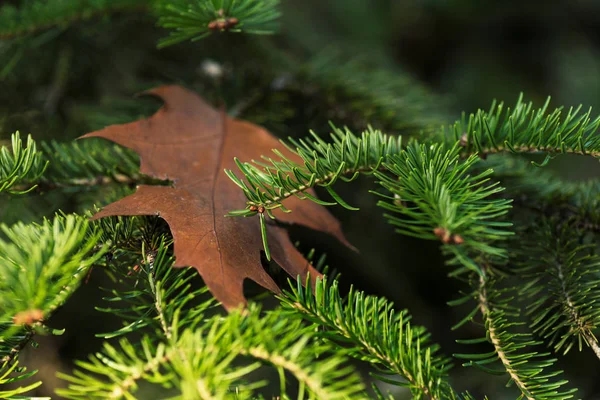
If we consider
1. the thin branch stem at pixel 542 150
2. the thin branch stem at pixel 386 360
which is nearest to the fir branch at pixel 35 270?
the thin branch stem at pixel 386 360

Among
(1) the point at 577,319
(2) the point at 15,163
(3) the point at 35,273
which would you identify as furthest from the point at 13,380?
(1) the point at 577,319

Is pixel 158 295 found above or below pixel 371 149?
below

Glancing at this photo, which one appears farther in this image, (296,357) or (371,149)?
(371,149)

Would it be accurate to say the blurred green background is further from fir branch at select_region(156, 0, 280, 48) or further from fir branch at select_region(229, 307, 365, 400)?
fir branch at select_region(229, 307, 365, 400)

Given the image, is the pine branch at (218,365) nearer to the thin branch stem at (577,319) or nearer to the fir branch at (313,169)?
the fir branch at (313,169)

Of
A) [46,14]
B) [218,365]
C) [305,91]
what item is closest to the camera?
[218,365]

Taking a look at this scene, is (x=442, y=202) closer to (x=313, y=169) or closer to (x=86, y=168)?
(x=313, y=169)

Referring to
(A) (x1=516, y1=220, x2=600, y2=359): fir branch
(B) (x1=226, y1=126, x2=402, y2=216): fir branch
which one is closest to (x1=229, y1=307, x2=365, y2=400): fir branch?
(B) (x1=226, y1=126, x2=402, y2=216): fir branch
